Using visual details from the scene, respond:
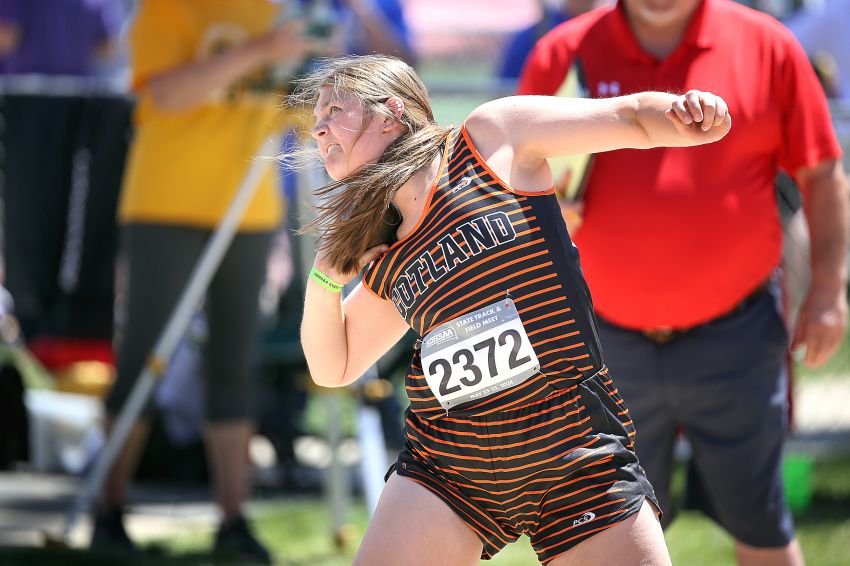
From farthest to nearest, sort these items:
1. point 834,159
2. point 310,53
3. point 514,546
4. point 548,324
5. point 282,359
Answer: point 282,359 < point 514,546 < point 310,53 < point 834,159 < point 548,324

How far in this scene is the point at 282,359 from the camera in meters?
6.02

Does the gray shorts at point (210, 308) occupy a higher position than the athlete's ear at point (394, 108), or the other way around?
the athlete's ear at point (394, 108)

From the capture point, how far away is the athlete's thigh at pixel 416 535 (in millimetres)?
2615

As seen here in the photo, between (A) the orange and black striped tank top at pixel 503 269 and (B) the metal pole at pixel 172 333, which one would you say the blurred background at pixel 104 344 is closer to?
(B) the metal pole at pixel 172 333

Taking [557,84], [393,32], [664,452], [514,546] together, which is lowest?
[514,546]

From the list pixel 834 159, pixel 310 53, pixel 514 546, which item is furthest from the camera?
pixel 514 546

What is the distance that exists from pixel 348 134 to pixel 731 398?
1345 mm

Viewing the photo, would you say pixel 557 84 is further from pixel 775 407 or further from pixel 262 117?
pixel 262 117

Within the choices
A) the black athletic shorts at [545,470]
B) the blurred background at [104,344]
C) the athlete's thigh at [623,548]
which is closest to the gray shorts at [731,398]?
the black athletic shorts at [545,470]

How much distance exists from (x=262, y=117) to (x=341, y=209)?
228 centimetres

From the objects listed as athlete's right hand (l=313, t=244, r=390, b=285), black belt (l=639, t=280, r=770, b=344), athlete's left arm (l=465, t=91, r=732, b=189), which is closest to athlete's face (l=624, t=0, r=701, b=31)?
black belt (l=639, t=280, r=770, b=344)

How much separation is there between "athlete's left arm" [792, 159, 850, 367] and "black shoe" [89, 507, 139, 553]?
265 cm

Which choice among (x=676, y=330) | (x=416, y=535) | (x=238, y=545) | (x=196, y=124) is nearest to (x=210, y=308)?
(x=196, y=124)

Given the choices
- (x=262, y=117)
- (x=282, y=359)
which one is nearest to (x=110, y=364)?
(x=282, y=359)
